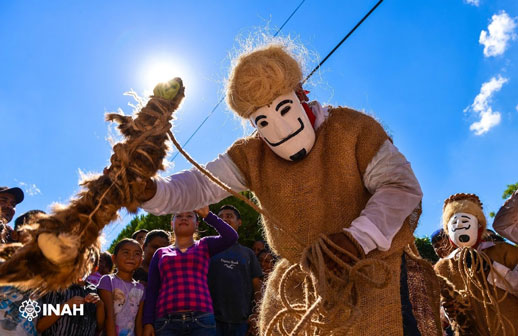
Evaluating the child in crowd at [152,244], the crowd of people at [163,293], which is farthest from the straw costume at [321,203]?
the child in crowd at [152,244]

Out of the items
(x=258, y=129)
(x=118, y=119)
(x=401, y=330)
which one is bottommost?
(x=401, y=330)

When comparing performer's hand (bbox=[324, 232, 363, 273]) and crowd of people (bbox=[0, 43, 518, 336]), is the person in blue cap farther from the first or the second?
performer's hand (bbox=[324, 232, 363, 273])

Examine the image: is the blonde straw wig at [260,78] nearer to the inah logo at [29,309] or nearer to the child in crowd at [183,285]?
the child in crowd at [183,285]

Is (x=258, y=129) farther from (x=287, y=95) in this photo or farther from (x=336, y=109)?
(x=336, y=109)

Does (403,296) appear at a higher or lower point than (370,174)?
lower

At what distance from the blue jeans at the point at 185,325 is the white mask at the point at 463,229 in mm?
2339

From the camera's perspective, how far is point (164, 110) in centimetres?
211

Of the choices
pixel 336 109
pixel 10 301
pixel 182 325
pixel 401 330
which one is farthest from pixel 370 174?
pixel 10 301

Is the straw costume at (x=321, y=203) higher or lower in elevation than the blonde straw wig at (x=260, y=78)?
lower

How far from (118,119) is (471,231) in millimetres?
3606

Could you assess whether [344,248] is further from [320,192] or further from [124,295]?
[124,295]

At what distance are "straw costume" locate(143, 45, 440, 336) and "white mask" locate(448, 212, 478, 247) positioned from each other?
2112mm

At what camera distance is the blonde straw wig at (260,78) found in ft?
8.40

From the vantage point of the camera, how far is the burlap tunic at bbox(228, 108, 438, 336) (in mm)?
2389
